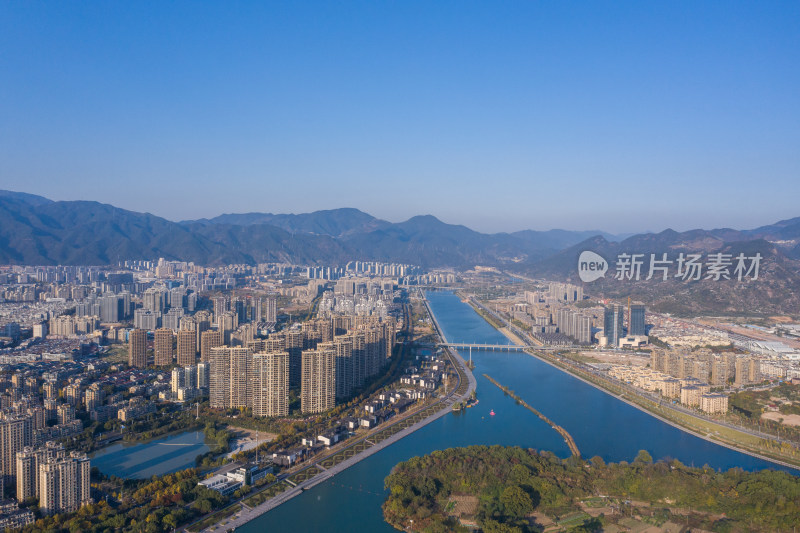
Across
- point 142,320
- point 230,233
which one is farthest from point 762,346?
point 230,233

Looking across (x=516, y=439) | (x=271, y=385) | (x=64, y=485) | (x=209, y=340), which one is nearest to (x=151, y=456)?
(x=64, y=485)

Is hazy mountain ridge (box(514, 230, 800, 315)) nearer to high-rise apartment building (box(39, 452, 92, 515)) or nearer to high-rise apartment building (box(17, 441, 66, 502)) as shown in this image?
high-rise apartment building (box(39, 452, 92, 515))

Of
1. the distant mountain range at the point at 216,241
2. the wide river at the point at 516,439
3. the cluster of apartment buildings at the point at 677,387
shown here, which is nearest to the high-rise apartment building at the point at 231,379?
the wide river at the point at 516,439

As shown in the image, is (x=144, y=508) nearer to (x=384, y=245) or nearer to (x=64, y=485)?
(x=64, y=485)

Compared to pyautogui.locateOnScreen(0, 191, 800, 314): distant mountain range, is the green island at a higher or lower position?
lower

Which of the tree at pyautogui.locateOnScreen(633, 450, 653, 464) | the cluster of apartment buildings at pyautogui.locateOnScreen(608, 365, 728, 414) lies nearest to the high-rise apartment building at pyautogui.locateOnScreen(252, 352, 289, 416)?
the tree at pyautogui.locateOnScreen(633, 450, 653, 464)

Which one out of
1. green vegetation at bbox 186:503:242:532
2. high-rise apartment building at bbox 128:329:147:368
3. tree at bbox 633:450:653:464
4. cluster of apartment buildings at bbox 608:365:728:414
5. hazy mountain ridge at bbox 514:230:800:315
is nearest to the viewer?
green vegetation at bbox 186:503:242:532

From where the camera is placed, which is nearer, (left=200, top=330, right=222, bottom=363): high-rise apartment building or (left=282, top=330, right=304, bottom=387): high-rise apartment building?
(left=282, top=330, right=304, bottom=387): high-rise apartment building
